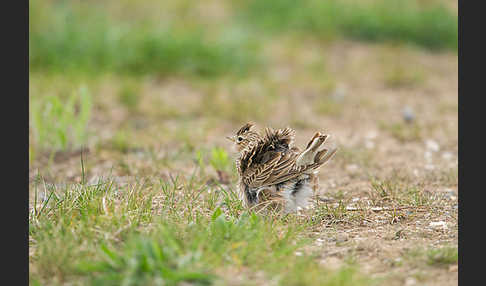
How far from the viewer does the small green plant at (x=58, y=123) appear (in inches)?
267

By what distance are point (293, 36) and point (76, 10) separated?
396 centimetres

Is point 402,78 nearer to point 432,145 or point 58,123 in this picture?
point 432,145

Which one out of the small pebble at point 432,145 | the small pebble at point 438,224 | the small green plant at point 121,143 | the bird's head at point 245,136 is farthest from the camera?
the small pebble at point 432,145

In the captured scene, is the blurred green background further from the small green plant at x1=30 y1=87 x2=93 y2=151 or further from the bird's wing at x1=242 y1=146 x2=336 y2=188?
the bird's wing at x1=242 y1=146 x2=336 y2=188

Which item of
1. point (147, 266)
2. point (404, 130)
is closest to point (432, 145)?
point (404, 130)

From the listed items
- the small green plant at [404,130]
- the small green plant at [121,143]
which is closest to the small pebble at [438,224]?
the small green plant at [404,130]

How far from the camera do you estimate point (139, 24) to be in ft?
36.5

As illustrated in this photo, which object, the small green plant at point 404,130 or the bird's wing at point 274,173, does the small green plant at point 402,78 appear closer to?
the small green plant at point 404,130

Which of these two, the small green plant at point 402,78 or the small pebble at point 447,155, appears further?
the small green plant at point 402,78

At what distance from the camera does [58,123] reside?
22.6 feet

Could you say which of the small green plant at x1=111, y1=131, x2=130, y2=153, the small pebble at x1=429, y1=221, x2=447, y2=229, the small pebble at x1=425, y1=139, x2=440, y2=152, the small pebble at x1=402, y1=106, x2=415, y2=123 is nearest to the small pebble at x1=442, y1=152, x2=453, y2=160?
the small pebble at x1=425, y1=139, x2=440, y2=152

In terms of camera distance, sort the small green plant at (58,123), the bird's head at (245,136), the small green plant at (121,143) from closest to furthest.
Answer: the bird's head at (245,136) → the small green plant at (58,123) → the small green plant at (121,143)

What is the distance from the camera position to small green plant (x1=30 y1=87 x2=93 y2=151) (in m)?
6.78

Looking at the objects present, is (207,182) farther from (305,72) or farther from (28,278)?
(305,72)
